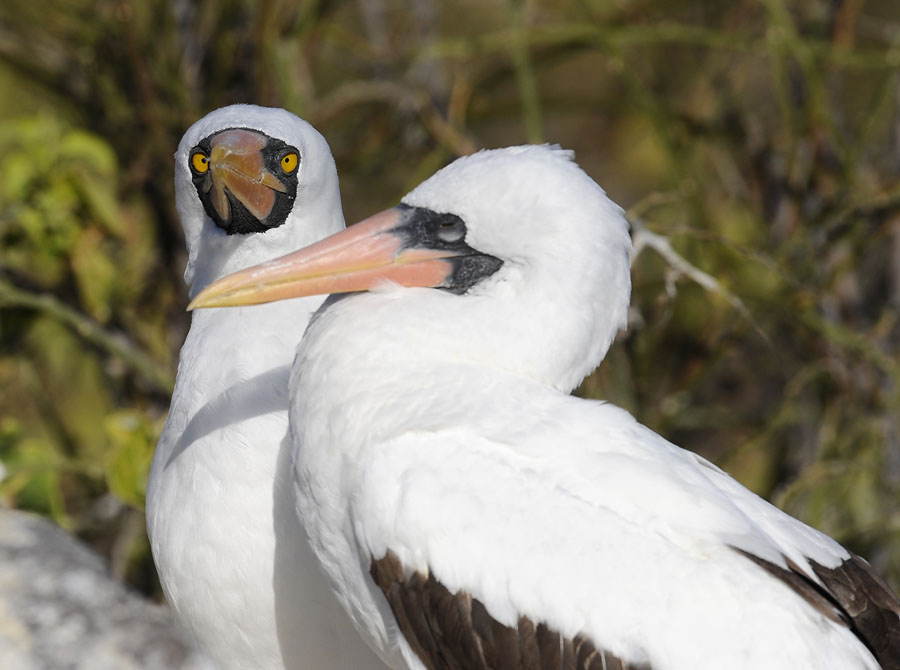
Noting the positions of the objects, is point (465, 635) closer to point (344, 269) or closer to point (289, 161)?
point (344, 269)

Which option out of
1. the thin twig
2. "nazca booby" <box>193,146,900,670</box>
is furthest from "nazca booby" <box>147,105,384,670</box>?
the thin twig

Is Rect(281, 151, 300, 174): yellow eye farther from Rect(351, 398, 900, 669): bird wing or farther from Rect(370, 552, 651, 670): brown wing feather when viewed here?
Rect(370, 552, 651, 670): brown wing feather

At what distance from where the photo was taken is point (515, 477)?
220 cm

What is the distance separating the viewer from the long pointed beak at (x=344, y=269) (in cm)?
241

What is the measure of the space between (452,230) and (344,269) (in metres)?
0.23

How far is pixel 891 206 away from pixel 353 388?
229cm

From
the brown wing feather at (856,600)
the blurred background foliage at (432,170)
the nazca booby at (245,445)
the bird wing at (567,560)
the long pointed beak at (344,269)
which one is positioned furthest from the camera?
the blurred background foliage at (432,170)

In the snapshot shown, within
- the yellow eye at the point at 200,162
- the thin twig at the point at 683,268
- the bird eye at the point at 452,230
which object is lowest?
the thin twig at the point at 683,268

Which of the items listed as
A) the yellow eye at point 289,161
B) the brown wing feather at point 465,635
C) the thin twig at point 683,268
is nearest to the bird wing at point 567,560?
the brown wing feather at point 465,635

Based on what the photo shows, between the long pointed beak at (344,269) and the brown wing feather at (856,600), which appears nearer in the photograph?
the brown wing feather at (856,600)

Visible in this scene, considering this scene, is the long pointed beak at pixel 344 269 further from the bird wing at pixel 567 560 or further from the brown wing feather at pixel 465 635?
the brown wing feather at pixel 465 635

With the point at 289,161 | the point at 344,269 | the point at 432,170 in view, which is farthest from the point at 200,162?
the point at 432,170

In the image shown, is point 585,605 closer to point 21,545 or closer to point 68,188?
point 21,545

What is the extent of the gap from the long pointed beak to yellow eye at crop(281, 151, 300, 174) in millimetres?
476
